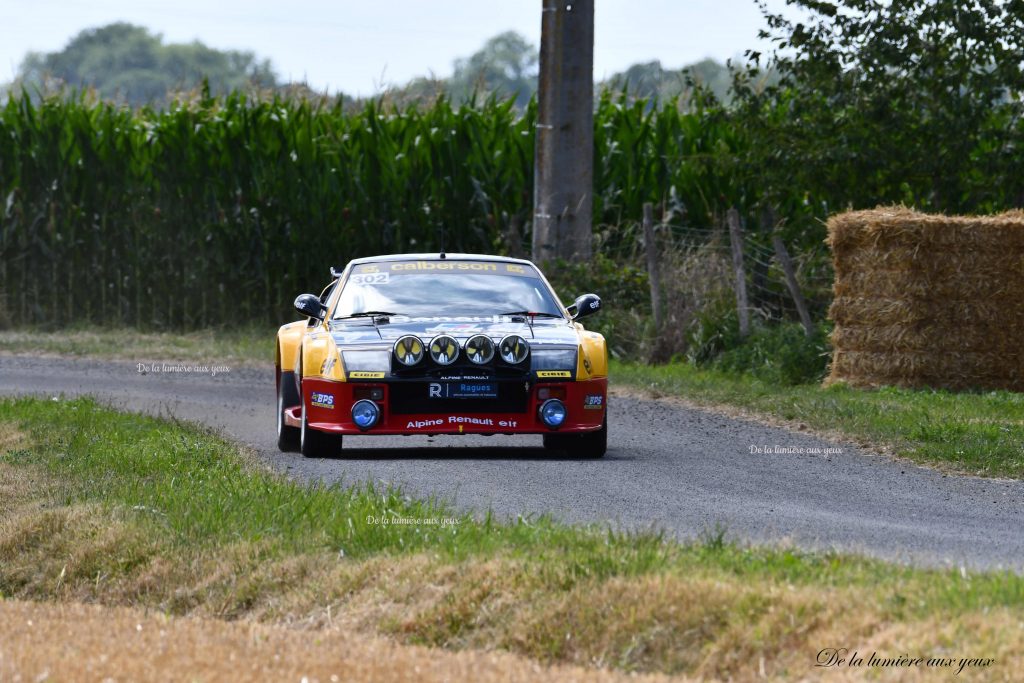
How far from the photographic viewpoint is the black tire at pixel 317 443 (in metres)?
12.6

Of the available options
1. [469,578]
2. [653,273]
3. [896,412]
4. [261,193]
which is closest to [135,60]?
[261,193]

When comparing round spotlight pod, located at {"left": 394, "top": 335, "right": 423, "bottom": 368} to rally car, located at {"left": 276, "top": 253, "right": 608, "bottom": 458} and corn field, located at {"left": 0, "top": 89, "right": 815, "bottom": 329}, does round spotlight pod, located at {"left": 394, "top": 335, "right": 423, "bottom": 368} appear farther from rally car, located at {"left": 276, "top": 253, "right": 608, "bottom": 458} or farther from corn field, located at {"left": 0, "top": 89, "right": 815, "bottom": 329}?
corn field, located at {"left": 0, "top": 89, "right": 815, "bottom": 329}

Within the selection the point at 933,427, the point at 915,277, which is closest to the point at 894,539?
the point at 933,427

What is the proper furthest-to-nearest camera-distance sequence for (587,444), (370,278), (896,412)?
1. (896,412)
2. (370,278)
3. (587,444)

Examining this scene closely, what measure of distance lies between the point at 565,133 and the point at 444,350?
1309 cm

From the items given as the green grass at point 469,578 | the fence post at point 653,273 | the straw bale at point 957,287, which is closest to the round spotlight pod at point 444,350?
the green grass at point 469,578

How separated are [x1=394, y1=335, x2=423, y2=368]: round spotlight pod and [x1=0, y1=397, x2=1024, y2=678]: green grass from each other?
158 centimetres

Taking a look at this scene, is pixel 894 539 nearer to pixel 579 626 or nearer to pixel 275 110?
pixel 579 626

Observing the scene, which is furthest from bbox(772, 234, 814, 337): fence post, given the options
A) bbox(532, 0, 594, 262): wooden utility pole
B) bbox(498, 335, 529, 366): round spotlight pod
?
bbox(498, 335, 529, 366): round spotlight pod

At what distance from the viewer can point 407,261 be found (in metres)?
13.9

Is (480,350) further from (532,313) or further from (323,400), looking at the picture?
(532,313)

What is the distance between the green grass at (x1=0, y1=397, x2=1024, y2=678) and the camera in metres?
6.55

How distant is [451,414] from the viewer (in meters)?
12.2

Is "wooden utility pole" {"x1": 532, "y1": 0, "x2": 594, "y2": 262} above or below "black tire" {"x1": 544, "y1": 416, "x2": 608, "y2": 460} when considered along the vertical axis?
above
